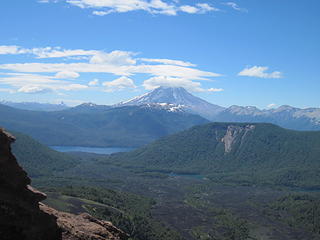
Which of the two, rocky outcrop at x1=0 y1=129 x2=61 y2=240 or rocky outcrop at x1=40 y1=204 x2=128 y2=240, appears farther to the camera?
rocky outcrop at x1=40 y1=204 x2=128 y2=240

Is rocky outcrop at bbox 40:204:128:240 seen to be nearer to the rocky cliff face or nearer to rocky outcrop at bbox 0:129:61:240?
the rocky cliff face

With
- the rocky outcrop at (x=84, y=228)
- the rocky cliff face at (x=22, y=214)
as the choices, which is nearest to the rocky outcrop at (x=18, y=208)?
the rocky cliff face at (x=22, y=214)

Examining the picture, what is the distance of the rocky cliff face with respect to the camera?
100ft

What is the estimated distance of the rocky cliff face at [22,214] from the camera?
100ft

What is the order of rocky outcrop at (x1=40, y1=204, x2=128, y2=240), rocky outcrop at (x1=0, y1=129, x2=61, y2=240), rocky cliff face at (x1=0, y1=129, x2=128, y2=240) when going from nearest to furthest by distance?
1. rocky outcrop at (x1=0, y1=129, x2=61, y2=240)
2. rocky cliff face at (x1=0, y1=129, x2=128, y2=240)
3. rocky outcrop at (x1=40, y1=204, x2=128, y2=240)

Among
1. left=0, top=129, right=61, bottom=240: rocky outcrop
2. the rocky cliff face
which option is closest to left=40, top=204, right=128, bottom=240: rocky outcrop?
the rocky cliff face

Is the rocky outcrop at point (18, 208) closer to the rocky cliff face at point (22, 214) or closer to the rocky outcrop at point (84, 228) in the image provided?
the rocky cliff face at point (22, 214)

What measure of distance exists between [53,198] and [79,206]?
12269 millimetres

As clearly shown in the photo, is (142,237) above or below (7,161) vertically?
below

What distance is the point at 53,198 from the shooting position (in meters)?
158

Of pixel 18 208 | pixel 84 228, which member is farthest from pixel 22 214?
pixel 84 228

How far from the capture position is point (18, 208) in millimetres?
31734

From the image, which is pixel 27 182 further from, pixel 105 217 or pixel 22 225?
pixel 105 217

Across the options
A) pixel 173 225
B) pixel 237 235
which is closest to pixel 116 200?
pixel 173 225
